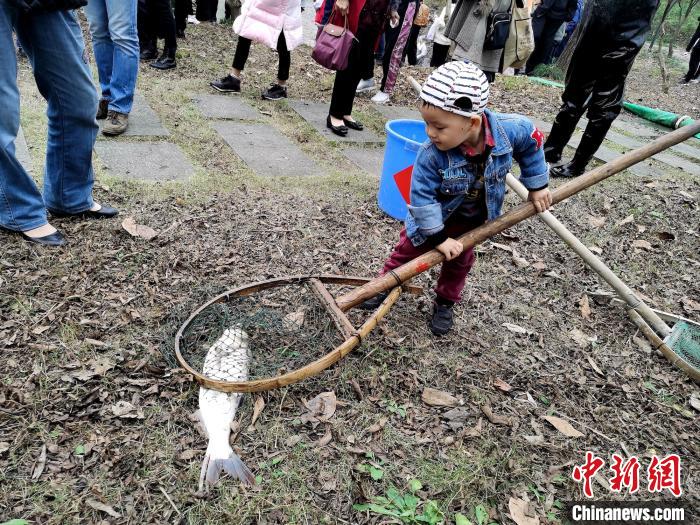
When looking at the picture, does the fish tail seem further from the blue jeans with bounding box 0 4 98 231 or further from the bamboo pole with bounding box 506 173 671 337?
the bamboo pole with bounding box 506 173 671 337

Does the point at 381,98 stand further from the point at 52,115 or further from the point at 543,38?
the point at 543,38

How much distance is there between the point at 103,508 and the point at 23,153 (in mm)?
2909

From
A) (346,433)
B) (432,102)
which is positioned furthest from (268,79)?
(346,433)

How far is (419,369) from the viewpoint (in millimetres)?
2570

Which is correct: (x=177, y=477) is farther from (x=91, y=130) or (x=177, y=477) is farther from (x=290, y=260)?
(x=91, y=130)

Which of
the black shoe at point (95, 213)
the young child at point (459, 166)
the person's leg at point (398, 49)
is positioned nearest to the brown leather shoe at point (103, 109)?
the black shoe at point (95, 213)

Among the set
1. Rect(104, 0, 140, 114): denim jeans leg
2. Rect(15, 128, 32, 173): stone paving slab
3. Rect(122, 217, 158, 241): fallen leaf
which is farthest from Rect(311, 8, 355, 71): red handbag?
Rect(15, 128, 32, 173): stone paving slab

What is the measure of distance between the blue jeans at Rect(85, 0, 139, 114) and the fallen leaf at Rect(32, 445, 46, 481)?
10.2 feet

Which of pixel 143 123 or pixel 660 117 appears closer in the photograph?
pixel 143 123

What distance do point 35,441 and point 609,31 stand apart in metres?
4.88

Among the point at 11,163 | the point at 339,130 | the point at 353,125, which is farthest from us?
the point at 353,125

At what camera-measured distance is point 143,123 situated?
14.8ft

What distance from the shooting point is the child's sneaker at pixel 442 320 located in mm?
2795

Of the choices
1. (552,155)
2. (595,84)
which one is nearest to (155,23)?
(552,155)
